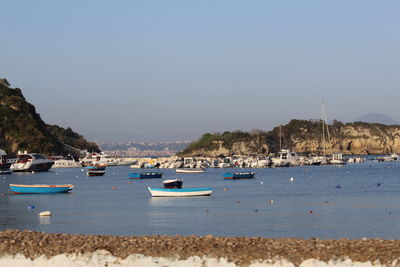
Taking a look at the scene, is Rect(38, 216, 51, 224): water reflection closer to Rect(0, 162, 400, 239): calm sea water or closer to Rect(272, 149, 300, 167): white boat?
Rect(0, 162, 400, 239): calm sea water

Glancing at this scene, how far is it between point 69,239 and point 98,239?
774mm

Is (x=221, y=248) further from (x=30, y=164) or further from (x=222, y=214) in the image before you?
(x=30, y=164)

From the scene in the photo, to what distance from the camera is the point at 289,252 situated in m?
16.3

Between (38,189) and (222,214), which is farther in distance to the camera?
(38,189)

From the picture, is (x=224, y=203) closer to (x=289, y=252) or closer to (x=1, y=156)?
(x=289, y=252)

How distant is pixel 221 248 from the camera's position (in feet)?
55.1

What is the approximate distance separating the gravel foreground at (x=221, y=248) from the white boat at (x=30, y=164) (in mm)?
141454

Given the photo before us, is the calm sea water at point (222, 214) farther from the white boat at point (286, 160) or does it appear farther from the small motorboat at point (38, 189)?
the white boat at point (286, 160)

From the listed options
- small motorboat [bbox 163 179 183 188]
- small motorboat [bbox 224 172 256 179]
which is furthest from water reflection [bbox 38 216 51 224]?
small motorboat [bbox 224 172 256 179]

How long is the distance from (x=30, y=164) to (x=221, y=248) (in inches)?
5742

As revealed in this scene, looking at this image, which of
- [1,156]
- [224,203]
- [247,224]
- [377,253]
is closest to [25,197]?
[224,203]

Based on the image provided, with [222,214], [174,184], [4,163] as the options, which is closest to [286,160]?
[4,163]

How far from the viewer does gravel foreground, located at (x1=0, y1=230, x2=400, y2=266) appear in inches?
636

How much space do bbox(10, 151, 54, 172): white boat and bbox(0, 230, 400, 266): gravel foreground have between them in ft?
464
